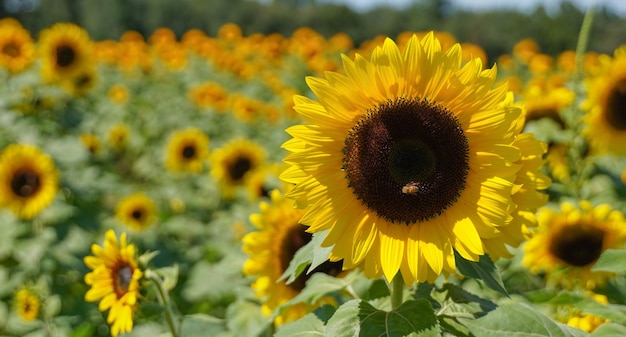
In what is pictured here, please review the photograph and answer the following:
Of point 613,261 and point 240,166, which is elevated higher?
point 613,261

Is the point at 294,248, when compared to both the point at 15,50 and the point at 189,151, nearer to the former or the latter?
the point at 189,151

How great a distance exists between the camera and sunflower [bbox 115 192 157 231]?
425 cm

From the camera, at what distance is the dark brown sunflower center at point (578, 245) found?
Answer: 7.27 ft

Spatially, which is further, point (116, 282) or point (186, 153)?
point (186, 153)

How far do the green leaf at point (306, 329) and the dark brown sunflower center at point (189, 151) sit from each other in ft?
12.3

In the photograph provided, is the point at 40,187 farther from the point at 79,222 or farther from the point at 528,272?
the point at 528,272

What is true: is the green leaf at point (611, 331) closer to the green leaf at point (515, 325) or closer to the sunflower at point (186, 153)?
the green leaf at point (515, 325)

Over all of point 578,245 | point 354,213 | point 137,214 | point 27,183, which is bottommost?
point 137,214

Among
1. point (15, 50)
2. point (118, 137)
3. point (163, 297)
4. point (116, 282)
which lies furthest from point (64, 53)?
point (163, 297)

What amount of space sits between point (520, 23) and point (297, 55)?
52.8 ft

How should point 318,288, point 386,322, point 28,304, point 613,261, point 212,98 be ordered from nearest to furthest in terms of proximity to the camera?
1. point 386,322
2. point 613,261
3. point 318,288
4. point 28,304
5. point 212,98

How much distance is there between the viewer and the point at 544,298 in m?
1.70

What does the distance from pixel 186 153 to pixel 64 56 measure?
1.18 metres

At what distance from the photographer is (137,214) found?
4301 millimetres
